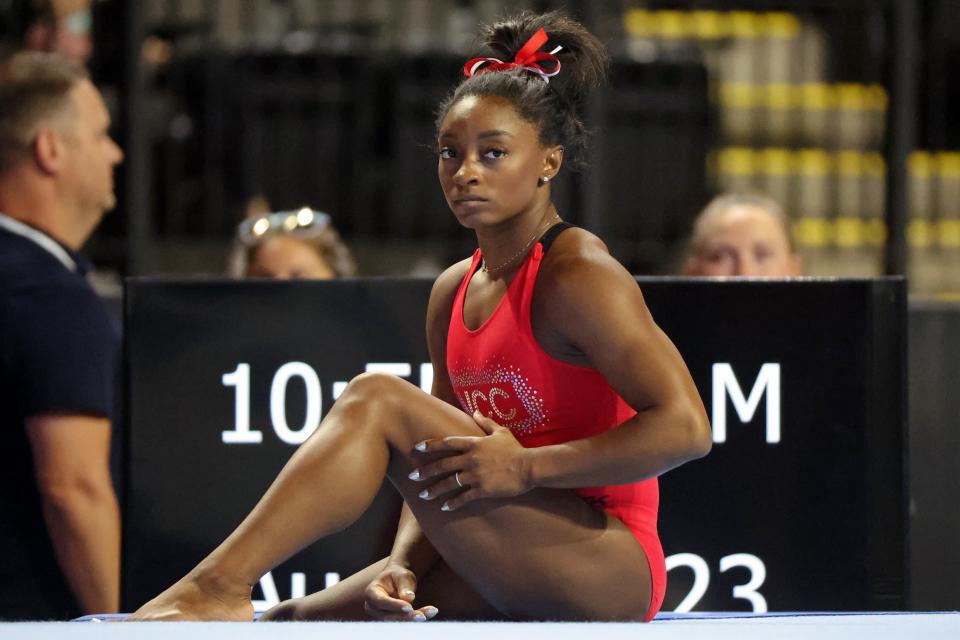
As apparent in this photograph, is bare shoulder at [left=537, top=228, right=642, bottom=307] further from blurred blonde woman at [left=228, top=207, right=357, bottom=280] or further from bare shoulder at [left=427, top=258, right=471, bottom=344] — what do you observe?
blurred blonde woman at [left=228, top=207, right=357, bottom=280]

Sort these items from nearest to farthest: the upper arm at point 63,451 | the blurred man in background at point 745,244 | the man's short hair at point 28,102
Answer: the upper arm at point 63,451 < the man's short hair at point 28,102 < the blurred man in background at point 745,244

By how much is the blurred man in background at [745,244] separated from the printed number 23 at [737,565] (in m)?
1.07

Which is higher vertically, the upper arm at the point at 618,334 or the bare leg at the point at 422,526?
the upper arm at the point at 618,334

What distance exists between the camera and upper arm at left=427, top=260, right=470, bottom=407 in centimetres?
240

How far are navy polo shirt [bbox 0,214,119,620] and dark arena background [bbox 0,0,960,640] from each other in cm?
14

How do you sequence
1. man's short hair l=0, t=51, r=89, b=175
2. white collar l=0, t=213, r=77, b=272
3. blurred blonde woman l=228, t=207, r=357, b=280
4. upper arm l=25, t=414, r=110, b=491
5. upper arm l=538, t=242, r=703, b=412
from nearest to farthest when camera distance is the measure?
upper arm l=538, t=242, r=703, b=412
upper arm l=25, t=414, r=110, b=491
white collar l=0, t=213, r=77, b=272
man's short hair l=0, t=51, r=89, b=175
blurred blonde woman l=228, t=207, r=357, b=280

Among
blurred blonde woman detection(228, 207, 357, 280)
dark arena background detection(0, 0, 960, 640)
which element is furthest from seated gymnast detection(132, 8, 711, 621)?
blurred blonde woman detection(228, 207, 357, 280)

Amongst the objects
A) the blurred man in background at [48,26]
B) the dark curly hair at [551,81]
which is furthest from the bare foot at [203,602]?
the blurred man in background at [48,26]

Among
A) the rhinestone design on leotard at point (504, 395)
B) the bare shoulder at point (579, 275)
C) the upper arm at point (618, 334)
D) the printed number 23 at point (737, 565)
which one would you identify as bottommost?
the printed number 23 at point (737, 565)

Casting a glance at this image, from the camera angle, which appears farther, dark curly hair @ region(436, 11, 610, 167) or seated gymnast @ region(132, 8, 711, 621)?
dark curly hair @ region(436, 11, 610, 167)

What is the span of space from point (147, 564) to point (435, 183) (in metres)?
2.94

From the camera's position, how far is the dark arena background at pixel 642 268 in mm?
2596

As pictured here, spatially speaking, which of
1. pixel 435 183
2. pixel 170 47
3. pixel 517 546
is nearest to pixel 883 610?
pixel 517 546

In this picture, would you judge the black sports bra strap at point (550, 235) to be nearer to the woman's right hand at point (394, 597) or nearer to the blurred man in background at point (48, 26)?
the woman's right hand at point (394, 597)
